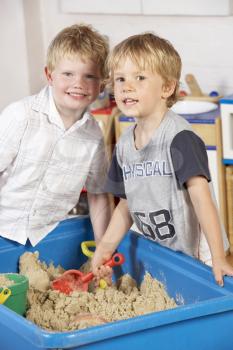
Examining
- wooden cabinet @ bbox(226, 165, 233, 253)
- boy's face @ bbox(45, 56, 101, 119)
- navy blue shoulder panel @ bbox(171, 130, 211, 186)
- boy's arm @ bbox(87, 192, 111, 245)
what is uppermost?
boy's face @ bbox(45, 56, 101, 119)

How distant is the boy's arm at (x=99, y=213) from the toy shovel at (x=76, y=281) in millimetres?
126

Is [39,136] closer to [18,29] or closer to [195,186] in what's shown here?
[195,186]

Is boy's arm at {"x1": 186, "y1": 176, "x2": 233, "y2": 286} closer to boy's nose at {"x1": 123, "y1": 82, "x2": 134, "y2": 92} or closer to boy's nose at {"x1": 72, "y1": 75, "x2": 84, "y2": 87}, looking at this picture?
boy's nose at {"x1": 123, "y1": 82, "x2": 134, "y2": 92}

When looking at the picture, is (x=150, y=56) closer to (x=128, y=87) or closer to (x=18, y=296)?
(x=128, y=87)

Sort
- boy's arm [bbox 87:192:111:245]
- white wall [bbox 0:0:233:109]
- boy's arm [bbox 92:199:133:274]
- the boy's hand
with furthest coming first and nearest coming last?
white wall [bbox 0:0:233:109] → boy's arm [bbox 87:192:111:245] → boy's arm [bbox 92:199:133:274] → the boy's hand

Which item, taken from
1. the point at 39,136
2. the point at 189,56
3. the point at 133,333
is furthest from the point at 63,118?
the point at 189,56

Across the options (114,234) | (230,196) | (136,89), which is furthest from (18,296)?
(230,196)

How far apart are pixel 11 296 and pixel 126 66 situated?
525mm

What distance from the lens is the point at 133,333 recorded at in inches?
49.7

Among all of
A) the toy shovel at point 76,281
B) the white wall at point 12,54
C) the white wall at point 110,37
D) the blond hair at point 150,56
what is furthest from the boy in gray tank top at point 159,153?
the white wall at point 12,54

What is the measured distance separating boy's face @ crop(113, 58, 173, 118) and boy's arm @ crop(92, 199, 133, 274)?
0.23m

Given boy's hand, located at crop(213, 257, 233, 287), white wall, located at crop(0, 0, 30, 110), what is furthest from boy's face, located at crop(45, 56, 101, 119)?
white wall, located at crop(0, 0, 30, 110)

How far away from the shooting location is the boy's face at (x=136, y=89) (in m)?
1.62

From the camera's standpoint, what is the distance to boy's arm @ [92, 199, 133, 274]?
177 cm
